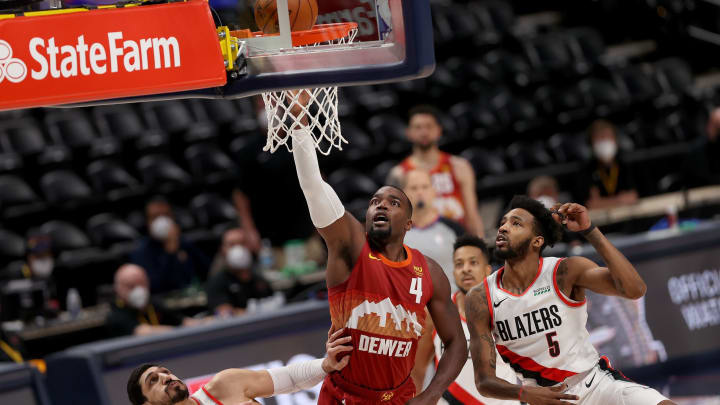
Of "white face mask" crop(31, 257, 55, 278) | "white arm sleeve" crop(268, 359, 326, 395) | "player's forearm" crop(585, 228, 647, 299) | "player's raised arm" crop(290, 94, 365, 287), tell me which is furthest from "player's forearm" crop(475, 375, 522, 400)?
"white face mask" crop(31, 257, 55, 278)

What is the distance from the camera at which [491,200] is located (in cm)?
1259

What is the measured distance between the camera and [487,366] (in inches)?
222

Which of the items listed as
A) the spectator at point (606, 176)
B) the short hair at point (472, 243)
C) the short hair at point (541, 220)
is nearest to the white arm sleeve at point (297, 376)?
the short hair at point (472, 243)

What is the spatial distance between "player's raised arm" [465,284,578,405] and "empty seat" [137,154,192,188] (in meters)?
6.23

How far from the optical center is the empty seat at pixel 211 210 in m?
11.3

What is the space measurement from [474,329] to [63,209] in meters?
6.35

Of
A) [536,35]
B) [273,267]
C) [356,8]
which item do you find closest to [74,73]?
[356,8]

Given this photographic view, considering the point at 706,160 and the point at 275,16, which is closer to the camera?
the point at 275,16

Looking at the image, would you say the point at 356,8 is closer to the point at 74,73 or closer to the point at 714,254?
the point at 74,73

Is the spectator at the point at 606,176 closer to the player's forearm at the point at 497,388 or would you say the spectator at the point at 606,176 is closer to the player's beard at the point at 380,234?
the player's forearm at the point at 497,388

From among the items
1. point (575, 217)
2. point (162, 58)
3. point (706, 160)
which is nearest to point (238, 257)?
point (575, 217)

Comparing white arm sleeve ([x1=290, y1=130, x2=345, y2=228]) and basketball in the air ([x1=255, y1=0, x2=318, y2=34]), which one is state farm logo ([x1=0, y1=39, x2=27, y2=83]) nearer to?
basketball in the air ([x1=255, y1=0, x2=318, y2=34])

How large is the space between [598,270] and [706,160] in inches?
253

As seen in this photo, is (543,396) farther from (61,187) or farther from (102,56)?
(61,187)
